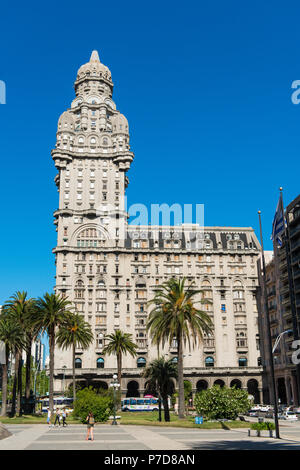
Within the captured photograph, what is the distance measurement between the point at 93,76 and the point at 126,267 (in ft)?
A: 173

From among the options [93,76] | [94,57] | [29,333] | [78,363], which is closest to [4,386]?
[29,333]

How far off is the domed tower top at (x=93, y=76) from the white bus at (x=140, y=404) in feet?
260

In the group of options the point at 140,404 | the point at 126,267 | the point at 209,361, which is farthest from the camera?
the point at 126,267

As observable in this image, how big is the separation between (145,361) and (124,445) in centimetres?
7339

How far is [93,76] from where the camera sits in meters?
120

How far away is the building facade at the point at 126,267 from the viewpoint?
316 ft

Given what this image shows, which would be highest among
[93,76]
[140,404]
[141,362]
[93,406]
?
[93,76]

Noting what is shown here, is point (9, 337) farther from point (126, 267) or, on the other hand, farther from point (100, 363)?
point (126, 267)

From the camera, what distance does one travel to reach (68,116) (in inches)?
4478

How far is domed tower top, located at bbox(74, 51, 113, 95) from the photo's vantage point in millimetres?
120519

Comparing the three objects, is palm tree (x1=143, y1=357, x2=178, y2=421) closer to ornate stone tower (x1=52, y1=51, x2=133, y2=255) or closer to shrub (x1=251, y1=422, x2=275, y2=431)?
shrub (x1=251, y1=422, x2=275, y2=431)

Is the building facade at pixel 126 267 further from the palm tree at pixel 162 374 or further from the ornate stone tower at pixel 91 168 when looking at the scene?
the palm tree at pixel 162 374

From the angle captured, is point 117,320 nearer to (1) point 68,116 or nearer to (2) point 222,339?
(2) point 222,339
